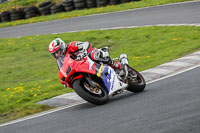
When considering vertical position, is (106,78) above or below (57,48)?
below

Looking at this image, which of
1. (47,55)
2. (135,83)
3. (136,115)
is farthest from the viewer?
(47,55)

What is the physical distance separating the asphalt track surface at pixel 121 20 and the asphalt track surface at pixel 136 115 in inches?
334

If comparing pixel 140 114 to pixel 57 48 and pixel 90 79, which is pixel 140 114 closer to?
pixel 90 79

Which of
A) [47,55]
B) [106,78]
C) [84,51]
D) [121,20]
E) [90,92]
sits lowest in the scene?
[47,55]

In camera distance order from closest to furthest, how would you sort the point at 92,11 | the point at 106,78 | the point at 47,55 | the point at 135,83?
the point at 106,78 < the point at 135,83 < the point at 47,55 < the point at 92,11

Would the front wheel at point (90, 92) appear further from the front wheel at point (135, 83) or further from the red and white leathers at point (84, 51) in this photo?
the front wheel at point (135, 83)

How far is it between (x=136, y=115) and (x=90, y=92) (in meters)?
1.33

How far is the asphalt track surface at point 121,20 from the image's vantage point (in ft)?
55.6

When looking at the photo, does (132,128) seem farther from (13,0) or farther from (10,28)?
(13,0)

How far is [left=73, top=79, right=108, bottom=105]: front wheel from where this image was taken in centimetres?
685

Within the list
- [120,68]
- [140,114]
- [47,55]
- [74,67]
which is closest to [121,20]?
[47,55]

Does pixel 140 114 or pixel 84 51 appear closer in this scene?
pixel 140 114

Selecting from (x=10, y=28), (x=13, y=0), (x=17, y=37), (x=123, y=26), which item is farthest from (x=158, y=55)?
(x=13, y=0)

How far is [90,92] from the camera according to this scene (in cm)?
705
